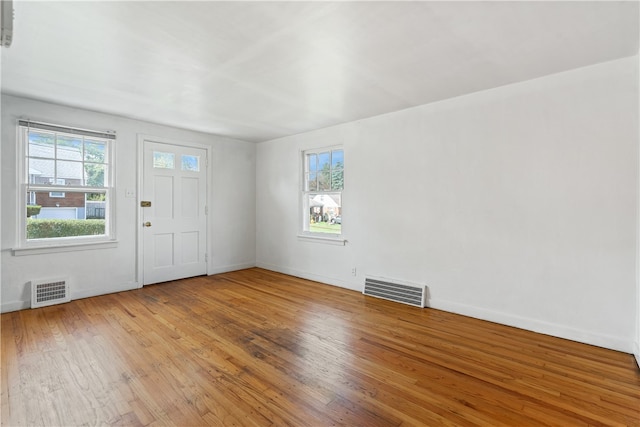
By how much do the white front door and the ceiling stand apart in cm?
130

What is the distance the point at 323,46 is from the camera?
93.7 inches

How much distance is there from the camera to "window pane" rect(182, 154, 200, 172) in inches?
203

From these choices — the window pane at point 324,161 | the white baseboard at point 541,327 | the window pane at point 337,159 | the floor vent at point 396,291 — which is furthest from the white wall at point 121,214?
the white baseboard at point 541,327

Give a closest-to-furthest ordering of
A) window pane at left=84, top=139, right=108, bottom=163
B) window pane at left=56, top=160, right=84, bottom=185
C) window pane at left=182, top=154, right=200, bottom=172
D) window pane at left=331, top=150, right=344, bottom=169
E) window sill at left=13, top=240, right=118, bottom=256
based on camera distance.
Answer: window sill at left=13, top=240, right=118, bottom=256
window pane at left=56, top=160, right=84, bottom=185
window pane at left=84, top=139, right=108, bottom=163
window pane at left=331, top=150, right=344, bottom=169
window pane at left=182, top=154, right=200, bottom=172

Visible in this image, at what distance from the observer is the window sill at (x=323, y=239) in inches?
186

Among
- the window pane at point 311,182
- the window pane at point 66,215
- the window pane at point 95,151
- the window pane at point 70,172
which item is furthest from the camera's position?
the window pane at point 311,182

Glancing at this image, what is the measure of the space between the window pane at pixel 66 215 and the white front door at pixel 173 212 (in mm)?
587

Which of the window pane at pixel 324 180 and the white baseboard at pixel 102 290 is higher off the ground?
the window pane at pixel 324 180

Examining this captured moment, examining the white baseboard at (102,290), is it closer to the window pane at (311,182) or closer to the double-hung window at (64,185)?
the double-hung window at (64,185)

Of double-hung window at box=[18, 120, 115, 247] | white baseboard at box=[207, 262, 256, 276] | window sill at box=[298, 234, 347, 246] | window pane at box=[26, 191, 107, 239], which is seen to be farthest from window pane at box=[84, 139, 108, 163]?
window sill at box=[298, 234, 347, 246]

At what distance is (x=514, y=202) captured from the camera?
3.16 meters

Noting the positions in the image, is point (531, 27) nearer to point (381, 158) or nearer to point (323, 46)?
point (323, 46)

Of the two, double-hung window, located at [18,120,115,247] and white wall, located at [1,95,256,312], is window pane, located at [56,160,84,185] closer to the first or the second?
double-hung window, located at [18,120,115,247]

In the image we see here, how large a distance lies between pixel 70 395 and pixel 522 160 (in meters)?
4.26
